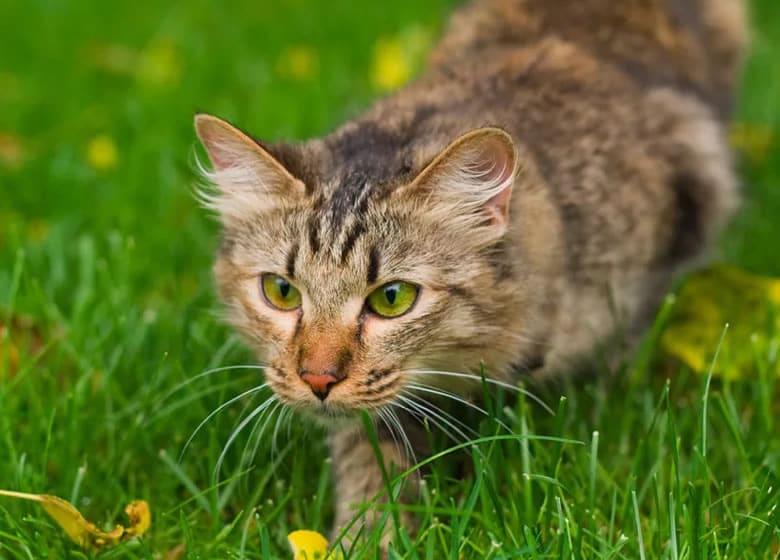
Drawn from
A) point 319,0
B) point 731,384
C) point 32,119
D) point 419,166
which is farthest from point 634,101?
point 319,0

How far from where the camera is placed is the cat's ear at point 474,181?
2.40 m

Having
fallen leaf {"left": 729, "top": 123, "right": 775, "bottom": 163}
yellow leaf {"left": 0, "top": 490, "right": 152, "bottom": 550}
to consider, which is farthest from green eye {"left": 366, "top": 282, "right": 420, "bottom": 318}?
fallen leaf {"left": 729, "top": 123, "right": 775, "bottom": 163}

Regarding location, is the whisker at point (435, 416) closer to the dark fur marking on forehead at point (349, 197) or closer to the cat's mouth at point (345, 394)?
the cat's mouth at point (345, 394)

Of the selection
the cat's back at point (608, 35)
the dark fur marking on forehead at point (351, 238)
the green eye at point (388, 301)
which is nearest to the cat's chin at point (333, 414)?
the green eye at point (388, 301)

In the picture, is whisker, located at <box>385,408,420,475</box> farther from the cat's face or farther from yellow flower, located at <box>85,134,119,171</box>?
yellow flower, located at <box>85,134,119,171</box>

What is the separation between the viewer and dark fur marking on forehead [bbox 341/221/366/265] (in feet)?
7.94

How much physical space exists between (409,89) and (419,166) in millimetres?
920

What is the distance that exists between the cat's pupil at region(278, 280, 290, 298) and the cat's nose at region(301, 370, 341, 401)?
0.89 ft

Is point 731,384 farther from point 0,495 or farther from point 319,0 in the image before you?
point 319,0

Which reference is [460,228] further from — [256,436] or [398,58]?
[398,58]

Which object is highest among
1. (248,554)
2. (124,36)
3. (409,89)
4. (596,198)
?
(124,36)

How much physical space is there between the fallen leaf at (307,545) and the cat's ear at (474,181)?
0.81m

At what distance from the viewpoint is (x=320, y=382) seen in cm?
231

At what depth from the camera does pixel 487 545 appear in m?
2.35
